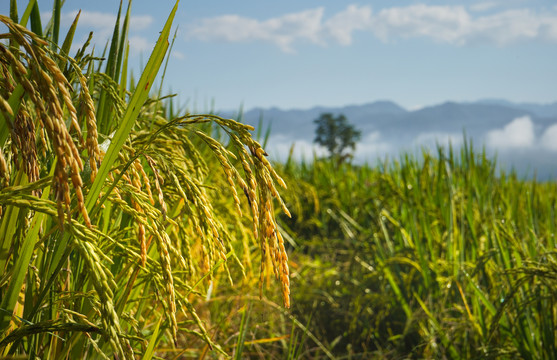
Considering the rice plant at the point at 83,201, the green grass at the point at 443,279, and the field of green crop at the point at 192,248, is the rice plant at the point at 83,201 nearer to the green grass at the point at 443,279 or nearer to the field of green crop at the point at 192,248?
the field of green crop at the point at 192,248

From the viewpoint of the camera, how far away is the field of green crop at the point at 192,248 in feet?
2.90

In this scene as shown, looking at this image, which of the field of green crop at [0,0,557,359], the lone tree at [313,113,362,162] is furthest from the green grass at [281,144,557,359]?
the lone tree at [313,113,362,162]

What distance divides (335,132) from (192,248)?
61548mm

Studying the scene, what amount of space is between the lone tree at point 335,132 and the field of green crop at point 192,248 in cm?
5761

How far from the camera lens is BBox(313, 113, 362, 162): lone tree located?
62.2 meters

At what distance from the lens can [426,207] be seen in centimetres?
348

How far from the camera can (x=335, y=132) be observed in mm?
63250

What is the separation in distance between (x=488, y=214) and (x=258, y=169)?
2.54 m

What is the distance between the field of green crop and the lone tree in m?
57.6

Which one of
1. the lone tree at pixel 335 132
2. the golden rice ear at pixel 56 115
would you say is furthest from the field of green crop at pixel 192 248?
the lone tree at pixel 335 132

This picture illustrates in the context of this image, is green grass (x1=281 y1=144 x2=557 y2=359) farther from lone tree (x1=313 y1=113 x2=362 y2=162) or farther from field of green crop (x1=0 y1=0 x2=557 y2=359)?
lone tree (x1=313 y1=113 x2=362 y2=162)

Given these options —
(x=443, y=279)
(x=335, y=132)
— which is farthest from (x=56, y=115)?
(x=335, y=132)

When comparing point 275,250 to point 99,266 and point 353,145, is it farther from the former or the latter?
point 353,145

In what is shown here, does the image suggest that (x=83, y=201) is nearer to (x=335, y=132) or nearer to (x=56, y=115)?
(x=56, y=115)
